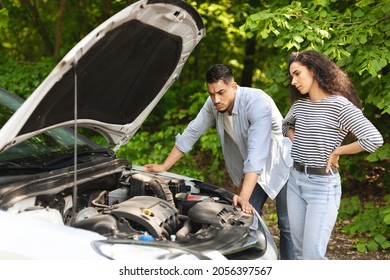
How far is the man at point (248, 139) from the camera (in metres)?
4.40

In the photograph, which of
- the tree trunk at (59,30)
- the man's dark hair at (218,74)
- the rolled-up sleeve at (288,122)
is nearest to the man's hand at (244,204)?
the rolled-up sleeve at (288,122)

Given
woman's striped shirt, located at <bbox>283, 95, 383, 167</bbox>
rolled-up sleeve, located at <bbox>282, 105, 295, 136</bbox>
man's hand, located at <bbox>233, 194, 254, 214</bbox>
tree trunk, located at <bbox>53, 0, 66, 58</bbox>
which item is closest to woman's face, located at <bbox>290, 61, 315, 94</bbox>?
woman's striped shirt, located at <bbox>283, 95, 383, 167</bbox>

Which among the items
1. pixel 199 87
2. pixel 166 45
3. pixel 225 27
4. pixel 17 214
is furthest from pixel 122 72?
pixel 225 27

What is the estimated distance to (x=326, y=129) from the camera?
4.00 m

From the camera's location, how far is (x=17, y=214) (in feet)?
10.9

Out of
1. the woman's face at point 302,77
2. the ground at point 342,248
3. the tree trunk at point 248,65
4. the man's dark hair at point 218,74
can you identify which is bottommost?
the ground at point 342,248

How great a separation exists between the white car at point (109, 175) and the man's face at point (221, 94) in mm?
363

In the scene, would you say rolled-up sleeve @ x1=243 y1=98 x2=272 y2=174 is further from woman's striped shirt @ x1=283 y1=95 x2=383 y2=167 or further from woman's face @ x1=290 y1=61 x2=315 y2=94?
woman's face @ x1=290 y1=61 x2=315 y2=94

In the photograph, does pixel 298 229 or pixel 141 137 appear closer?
pixel 298 229

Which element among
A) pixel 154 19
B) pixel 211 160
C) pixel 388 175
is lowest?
pixel 211 160

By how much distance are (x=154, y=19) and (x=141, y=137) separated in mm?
4479

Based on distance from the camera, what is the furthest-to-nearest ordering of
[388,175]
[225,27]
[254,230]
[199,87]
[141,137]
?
[225,27], [199,87], [141,137], [388,175], [254,230]

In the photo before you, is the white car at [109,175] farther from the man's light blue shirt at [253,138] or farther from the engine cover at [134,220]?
the man's light blue shirt at [253,138]

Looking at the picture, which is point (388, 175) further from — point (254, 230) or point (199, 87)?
point (254, 230)
